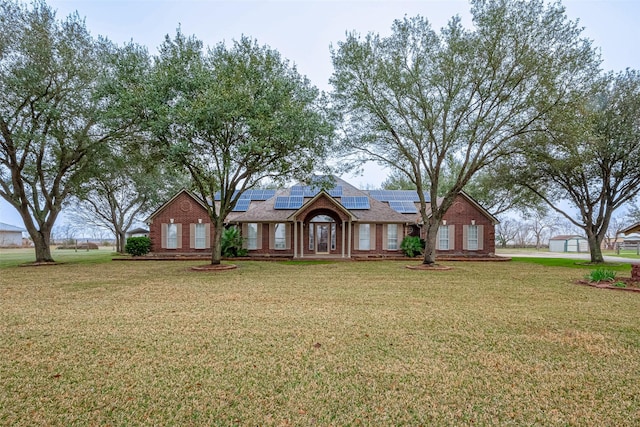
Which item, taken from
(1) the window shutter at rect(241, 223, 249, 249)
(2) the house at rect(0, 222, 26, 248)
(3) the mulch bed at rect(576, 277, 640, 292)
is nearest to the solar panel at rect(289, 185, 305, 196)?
(1) the window shutter at rect(241, 223, 249, 249)

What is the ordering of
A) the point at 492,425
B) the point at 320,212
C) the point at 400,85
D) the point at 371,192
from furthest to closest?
1. the point at 371,192
2. the point at 320,212
3. the point at 400,85
4. the point at 492,425

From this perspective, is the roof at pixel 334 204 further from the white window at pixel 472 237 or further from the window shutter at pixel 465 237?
the window shutter at pixel 465 237

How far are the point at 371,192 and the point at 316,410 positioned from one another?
2482 cm

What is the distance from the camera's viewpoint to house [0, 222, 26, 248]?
53844 millimetres

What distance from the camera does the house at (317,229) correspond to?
22438 mm

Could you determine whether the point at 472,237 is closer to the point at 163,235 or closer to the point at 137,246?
the point at 163,235

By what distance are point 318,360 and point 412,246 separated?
18.3 meters

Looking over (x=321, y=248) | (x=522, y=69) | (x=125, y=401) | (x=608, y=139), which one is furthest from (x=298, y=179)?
(x=608, y=139)

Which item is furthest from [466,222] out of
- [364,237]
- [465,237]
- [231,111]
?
[231,111]

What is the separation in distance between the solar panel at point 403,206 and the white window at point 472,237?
12.8ft

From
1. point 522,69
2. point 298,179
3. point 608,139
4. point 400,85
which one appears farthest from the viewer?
point 608,139

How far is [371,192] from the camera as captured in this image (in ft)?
90.0

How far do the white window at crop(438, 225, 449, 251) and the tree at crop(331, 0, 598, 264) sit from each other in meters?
6.93

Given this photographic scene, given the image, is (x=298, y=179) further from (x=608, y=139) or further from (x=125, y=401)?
(x=608, y=139)
